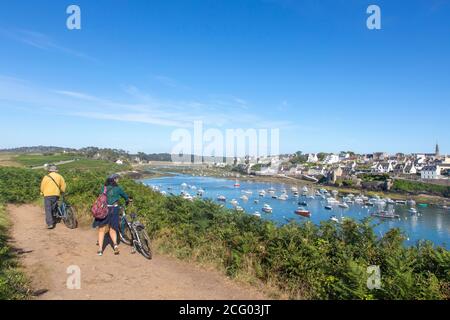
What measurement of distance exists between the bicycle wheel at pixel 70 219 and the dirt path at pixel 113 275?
3.46 feet

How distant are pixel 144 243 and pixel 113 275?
123cm

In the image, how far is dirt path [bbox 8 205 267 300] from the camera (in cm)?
512

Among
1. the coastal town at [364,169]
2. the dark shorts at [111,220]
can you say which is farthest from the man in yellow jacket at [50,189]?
the coastal town at [364,169]

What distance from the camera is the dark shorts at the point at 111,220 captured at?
23.1 feet

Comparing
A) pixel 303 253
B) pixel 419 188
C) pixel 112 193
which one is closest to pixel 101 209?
pixel 112 193

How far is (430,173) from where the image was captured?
9900 cm

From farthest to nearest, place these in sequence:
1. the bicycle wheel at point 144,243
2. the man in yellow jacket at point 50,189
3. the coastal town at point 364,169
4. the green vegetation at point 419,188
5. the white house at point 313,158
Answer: the white house at point 313,158 → the coastal town at point 364,169 → the green vegetation at point 419,188 → the man in yellow jacket at point 50,189 → the bicycle wheel at point 144,243

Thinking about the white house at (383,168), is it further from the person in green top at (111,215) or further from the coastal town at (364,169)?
the person in green top at (111,215)

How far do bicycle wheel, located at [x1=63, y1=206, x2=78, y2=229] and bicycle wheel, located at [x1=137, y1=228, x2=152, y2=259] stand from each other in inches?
136

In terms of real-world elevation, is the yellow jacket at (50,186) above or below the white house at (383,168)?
above

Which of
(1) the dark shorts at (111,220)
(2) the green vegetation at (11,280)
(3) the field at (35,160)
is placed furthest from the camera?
(3) the field at (35,160)

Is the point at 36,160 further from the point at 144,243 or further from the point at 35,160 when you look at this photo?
the point at 144,243

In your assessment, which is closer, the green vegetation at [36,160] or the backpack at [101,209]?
the backpack at [101,209]
